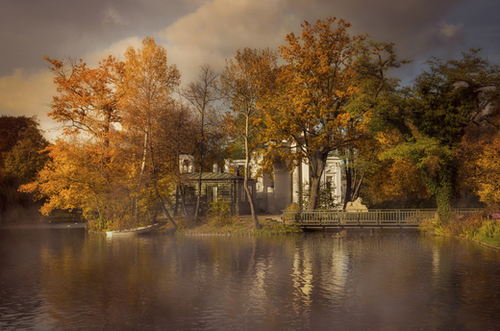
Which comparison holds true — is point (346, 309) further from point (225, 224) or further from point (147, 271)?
point (225, 224)

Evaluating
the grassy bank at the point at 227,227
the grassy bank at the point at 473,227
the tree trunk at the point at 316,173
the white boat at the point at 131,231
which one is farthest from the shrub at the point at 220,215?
the grassy bank at the point at 473,227

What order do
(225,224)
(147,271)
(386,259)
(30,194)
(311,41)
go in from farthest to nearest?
(30,194)
(225,224)
(311,41)
(386,259)
(147,271)

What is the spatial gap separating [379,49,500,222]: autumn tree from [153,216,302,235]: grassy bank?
970 cm

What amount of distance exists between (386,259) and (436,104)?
1834 cm

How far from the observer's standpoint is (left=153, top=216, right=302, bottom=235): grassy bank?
33.5 meters

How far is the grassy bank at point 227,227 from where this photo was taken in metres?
33.5

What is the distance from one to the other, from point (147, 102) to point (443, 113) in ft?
69.4

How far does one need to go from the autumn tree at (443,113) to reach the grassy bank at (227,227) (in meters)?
9.70

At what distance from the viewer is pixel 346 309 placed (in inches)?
429

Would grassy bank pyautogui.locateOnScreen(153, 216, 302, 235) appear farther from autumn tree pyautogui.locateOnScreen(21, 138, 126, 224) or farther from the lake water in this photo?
the lake water

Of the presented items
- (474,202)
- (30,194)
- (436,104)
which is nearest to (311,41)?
(436,104)

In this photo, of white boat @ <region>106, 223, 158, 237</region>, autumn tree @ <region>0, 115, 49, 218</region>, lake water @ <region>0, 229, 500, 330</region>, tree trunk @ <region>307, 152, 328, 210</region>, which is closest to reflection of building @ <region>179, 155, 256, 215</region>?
white boat @ <region>106, 223, 158, 237</region>

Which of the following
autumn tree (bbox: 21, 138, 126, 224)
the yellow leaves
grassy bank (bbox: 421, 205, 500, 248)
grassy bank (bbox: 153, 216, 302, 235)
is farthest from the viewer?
autumn tree (bbox: 21, 138, 126, 224)

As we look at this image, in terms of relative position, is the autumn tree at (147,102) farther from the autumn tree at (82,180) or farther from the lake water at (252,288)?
the lake water at (252,288)
